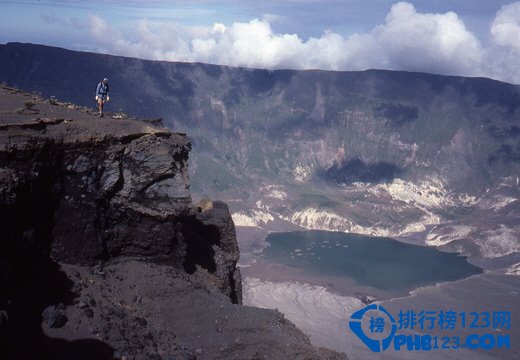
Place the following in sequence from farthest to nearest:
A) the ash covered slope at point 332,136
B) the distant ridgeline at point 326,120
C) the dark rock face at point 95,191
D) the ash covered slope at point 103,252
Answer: the distant ridgeline at point 326,120 → the ash covered slope at point 332,136 → the dark rock face at point 95,191 → the ash covered slope at point 103,252

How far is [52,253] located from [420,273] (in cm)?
9960

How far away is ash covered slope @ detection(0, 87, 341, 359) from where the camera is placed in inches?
547

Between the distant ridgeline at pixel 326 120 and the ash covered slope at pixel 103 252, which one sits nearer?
the ash covered slope at pixel 103 252

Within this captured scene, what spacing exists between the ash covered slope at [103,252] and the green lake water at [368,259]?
8133cm

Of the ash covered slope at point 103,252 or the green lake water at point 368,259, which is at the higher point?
the ash covered slope at point 103,252

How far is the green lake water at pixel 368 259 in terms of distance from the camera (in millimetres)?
101250

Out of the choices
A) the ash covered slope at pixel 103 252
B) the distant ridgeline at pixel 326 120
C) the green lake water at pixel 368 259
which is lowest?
the green lake water at pixel 368 259

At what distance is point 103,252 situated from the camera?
18359 millimetres

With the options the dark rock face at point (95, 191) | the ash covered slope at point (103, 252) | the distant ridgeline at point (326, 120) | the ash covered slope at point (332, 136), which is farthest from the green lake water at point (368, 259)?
the dark rock face at point (95, 191)

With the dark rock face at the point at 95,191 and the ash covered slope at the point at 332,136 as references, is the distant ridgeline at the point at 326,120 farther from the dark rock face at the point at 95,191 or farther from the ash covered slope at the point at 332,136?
the dark rock face at the point at 95,191

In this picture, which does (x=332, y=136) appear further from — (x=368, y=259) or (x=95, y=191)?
(x=95, y=191)

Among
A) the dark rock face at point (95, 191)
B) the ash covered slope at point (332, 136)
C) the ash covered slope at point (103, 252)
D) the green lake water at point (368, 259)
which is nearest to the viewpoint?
the ash covered slope at point (103, 252)

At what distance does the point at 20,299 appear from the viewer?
1363 centimetres

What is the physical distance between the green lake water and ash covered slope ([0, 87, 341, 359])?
267ft
